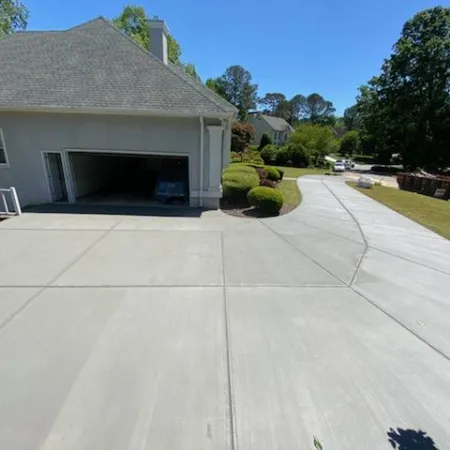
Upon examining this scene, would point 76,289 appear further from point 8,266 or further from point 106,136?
point 106,136

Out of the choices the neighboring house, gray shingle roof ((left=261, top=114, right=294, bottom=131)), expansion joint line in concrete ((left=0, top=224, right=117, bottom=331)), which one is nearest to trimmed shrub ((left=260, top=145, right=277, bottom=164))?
the neighboring house

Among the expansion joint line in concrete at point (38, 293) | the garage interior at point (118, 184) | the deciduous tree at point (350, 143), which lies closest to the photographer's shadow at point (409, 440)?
the expansion joint line in concrete at point (38, 293)

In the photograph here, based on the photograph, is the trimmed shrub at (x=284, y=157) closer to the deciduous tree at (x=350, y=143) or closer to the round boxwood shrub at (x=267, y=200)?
the round boxwood shrub at (x=267, y=200)

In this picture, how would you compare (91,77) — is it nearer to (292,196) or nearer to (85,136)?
(85,136)

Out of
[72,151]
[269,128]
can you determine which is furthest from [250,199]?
[269,128]

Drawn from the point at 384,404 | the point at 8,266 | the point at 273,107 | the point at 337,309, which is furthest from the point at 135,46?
the point at 273,107

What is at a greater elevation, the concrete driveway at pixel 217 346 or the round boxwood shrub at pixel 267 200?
the round boxwood shrub at pixel 267 200
